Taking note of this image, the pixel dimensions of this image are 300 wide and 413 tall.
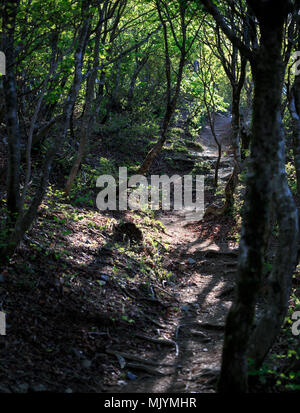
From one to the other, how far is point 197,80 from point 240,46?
37.2ft

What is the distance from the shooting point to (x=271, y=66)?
10.9 feet

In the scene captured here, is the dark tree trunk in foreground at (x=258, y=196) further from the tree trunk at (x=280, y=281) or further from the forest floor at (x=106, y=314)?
the forest floor at (x=106, y=314)

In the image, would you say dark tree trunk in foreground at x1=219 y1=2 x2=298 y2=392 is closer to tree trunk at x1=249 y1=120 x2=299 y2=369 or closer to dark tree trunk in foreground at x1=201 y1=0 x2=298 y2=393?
dark tree trunk in foreground at x1=201 y1=0 x2=298 y2=393

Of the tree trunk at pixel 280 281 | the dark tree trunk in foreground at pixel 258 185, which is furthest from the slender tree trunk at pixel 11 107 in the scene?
the tree trunk at pixel 280 281

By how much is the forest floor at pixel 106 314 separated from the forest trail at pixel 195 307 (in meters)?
0.02

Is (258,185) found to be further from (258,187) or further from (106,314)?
(106,314)

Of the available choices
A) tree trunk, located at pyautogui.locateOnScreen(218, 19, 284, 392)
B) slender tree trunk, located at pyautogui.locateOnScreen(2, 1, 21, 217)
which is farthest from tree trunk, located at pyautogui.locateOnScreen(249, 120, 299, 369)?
slender tree trunk, located at pyautogui.locateOnScreen(2, 1, 21, 217)

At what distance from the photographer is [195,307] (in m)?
7.53

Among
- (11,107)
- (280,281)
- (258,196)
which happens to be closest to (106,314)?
(280,281)

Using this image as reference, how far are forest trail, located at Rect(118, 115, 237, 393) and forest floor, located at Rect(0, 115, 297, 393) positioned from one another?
2 cm

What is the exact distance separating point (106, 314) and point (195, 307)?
91.4 inches

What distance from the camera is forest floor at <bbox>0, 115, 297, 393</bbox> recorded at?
455cm
